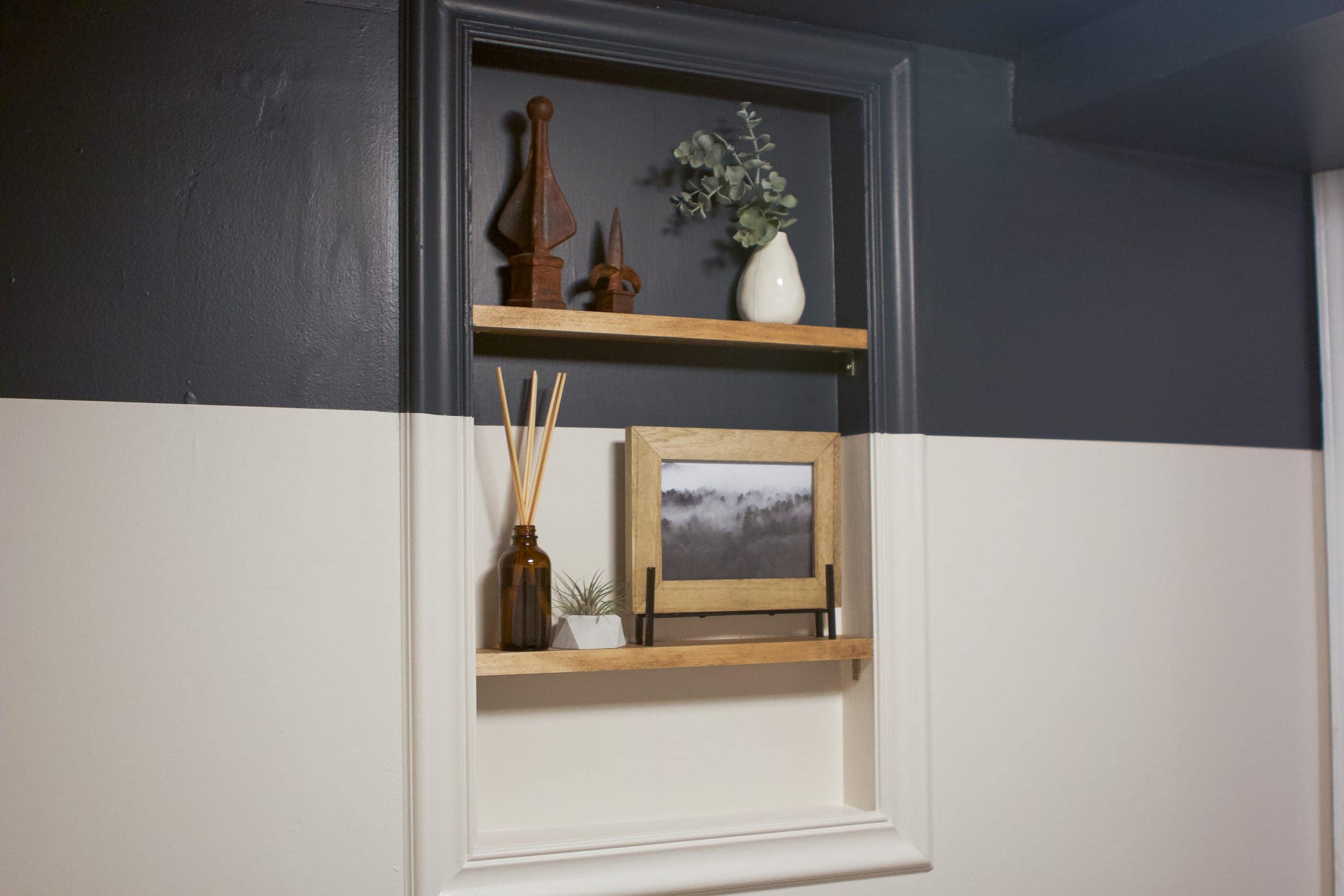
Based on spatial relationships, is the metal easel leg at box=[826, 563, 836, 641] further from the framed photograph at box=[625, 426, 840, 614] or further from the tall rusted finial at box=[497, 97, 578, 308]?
the tall rusted finial at box=[497, 97, 578, 308]

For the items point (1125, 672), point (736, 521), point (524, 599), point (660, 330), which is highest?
point (660, 330)

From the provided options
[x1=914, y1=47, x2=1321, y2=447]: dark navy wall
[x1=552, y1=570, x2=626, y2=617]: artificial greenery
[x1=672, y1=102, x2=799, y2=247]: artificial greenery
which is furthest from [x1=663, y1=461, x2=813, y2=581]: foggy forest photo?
[x1=672, y1=102, x2=799, y2=247]: artificial greenery

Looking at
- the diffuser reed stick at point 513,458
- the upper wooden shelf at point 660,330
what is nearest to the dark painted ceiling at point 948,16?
the upper wooden shelf at point 660,330

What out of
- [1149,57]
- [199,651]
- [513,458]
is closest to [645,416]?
[513,458]

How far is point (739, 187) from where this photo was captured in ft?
6.79

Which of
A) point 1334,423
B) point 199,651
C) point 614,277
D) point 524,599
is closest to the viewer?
point 199,651

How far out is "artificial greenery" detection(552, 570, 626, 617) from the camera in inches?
76.2

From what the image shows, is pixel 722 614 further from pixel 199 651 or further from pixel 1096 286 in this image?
pixel 1096 286

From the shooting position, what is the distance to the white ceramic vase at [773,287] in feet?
6.79

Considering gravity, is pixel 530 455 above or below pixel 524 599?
above

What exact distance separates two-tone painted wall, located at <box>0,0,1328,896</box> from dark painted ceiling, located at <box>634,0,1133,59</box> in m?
0.07

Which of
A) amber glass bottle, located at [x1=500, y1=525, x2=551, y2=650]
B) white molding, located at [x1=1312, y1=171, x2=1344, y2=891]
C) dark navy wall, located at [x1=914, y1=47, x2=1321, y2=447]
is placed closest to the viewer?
amber glass bottle, located at [x1=500, y1=525, x2=551, y2=650]

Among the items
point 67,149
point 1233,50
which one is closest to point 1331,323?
point 1233,50

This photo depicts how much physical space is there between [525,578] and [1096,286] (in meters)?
1.38
